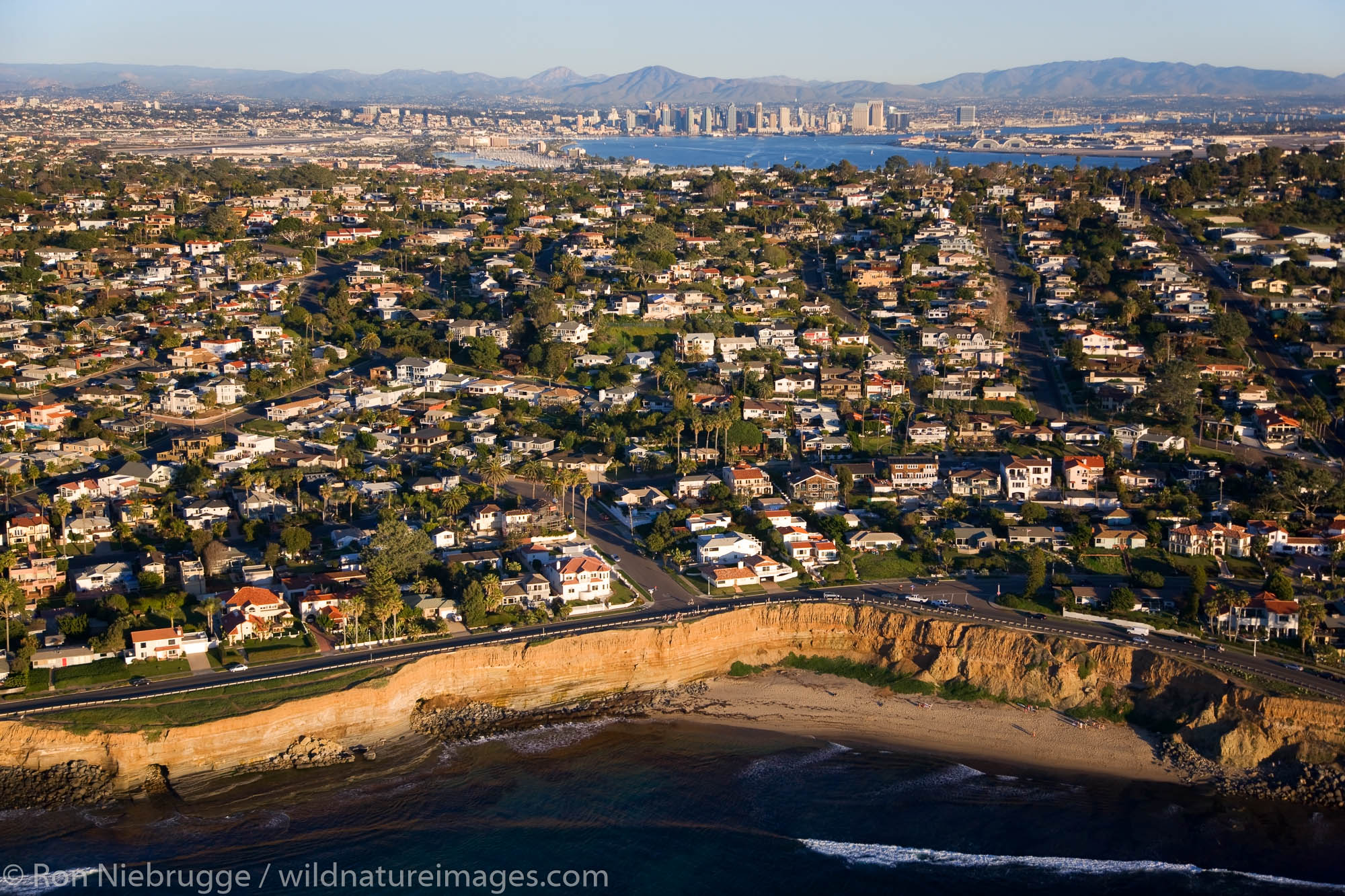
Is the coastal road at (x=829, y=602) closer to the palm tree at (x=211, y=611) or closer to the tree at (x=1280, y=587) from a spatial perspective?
A: the palm tree at (x=211, y=611)

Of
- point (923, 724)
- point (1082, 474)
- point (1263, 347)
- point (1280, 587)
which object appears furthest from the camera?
point (1263, 347)

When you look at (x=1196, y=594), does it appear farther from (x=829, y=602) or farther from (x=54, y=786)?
(x=54, y=786)

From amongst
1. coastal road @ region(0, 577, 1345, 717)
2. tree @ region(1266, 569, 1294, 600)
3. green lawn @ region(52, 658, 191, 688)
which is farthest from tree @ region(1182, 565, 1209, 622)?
green lawn @ region(52, 658, 191, 688)

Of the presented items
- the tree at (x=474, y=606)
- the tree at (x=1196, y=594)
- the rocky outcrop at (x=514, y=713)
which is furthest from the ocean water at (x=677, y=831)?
the tree at (x=1196, y=594)

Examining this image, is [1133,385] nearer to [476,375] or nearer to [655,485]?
[655,485]

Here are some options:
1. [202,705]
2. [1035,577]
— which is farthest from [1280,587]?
[202,705]

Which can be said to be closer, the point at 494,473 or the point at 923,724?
the point at 923,724
